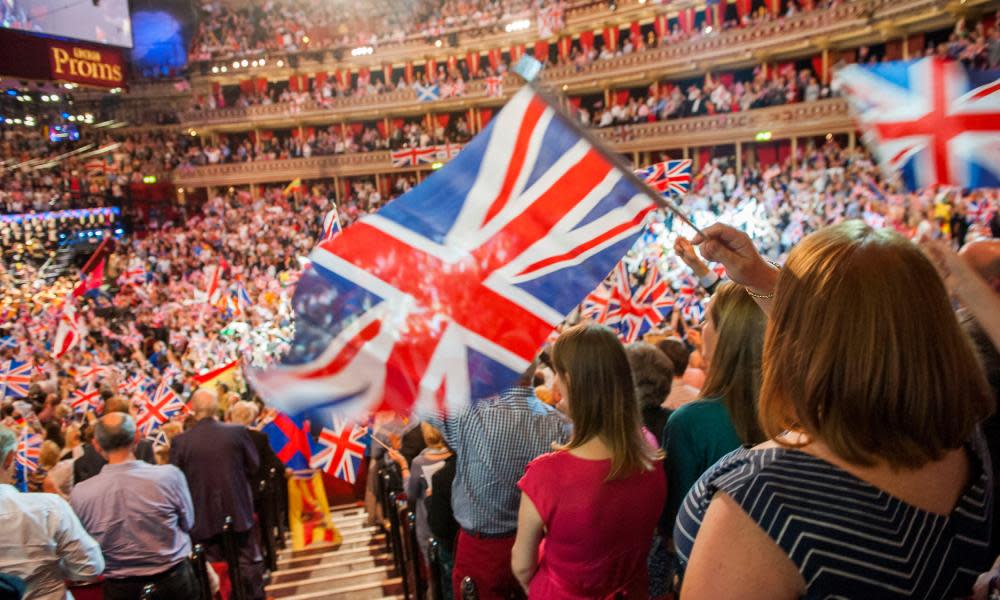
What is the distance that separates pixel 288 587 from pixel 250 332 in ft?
24.0

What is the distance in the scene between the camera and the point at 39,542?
3184mm

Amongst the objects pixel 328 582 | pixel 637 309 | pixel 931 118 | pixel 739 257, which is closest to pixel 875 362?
pixel 739 257

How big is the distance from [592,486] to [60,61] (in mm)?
30068

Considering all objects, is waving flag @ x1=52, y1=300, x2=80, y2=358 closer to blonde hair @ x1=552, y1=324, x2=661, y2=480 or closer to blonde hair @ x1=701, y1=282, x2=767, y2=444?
blonde hair @ x1=552, y1=324, x2=661, y2=480

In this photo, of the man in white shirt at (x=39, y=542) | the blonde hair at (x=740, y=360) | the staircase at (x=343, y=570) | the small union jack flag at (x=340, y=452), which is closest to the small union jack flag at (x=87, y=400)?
the staircase at (x=343, y=570)

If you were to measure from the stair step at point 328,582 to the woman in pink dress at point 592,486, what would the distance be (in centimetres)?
382

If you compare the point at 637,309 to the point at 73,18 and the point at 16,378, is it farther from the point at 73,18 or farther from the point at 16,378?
the point at 73,18

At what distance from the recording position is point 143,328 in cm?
2130

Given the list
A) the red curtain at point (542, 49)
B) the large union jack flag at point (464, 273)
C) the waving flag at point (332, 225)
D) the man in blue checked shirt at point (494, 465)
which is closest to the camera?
the large union jack flag at point (464, 273)

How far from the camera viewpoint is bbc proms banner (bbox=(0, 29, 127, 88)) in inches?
1001

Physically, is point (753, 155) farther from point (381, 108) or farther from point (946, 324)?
point (946, 324)

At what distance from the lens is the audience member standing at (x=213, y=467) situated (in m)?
5.14

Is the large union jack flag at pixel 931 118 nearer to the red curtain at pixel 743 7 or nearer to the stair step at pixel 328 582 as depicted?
the stair step at pixel 328 582

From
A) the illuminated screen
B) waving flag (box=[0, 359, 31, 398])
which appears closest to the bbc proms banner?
the illuminated screen
